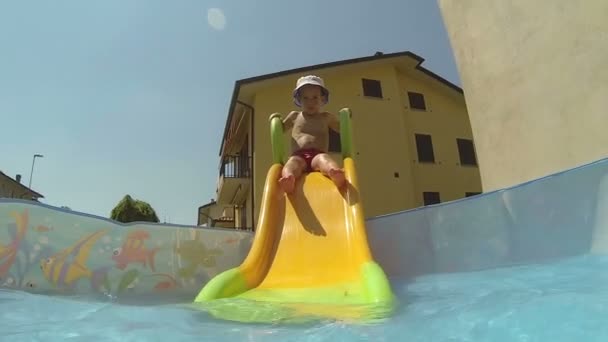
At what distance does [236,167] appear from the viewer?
13.5m

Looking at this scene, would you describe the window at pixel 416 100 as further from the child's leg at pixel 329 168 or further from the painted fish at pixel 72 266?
the painted fish at pixel 72 266

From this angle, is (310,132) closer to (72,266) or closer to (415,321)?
(72,266)

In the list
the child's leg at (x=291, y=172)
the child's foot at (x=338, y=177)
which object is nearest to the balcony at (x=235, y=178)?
the child's leg at (x=291, y=172)

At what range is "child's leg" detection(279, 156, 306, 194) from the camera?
344 centimetres

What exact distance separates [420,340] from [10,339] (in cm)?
153

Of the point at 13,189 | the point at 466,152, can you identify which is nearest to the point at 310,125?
the point at 466,152

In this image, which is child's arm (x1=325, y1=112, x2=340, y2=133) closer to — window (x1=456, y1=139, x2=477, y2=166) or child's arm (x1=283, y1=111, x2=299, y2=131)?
child's arm (x1=283, y1=111, x2=299, y2=131)

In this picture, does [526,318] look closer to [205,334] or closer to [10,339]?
[205,334]

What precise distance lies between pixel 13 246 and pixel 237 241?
6.18 ft

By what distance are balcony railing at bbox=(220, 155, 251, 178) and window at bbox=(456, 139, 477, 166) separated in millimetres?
8206

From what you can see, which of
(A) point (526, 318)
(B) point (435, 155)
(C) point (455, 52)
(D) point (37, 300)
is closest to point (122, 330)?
(D) point (37, 300)

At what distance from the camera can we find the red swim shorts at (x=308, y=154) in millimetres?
4023

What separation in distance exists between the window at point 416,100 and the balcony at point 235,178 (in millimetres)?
6922

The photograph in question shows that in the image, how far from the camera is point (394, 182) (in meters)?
12.2
